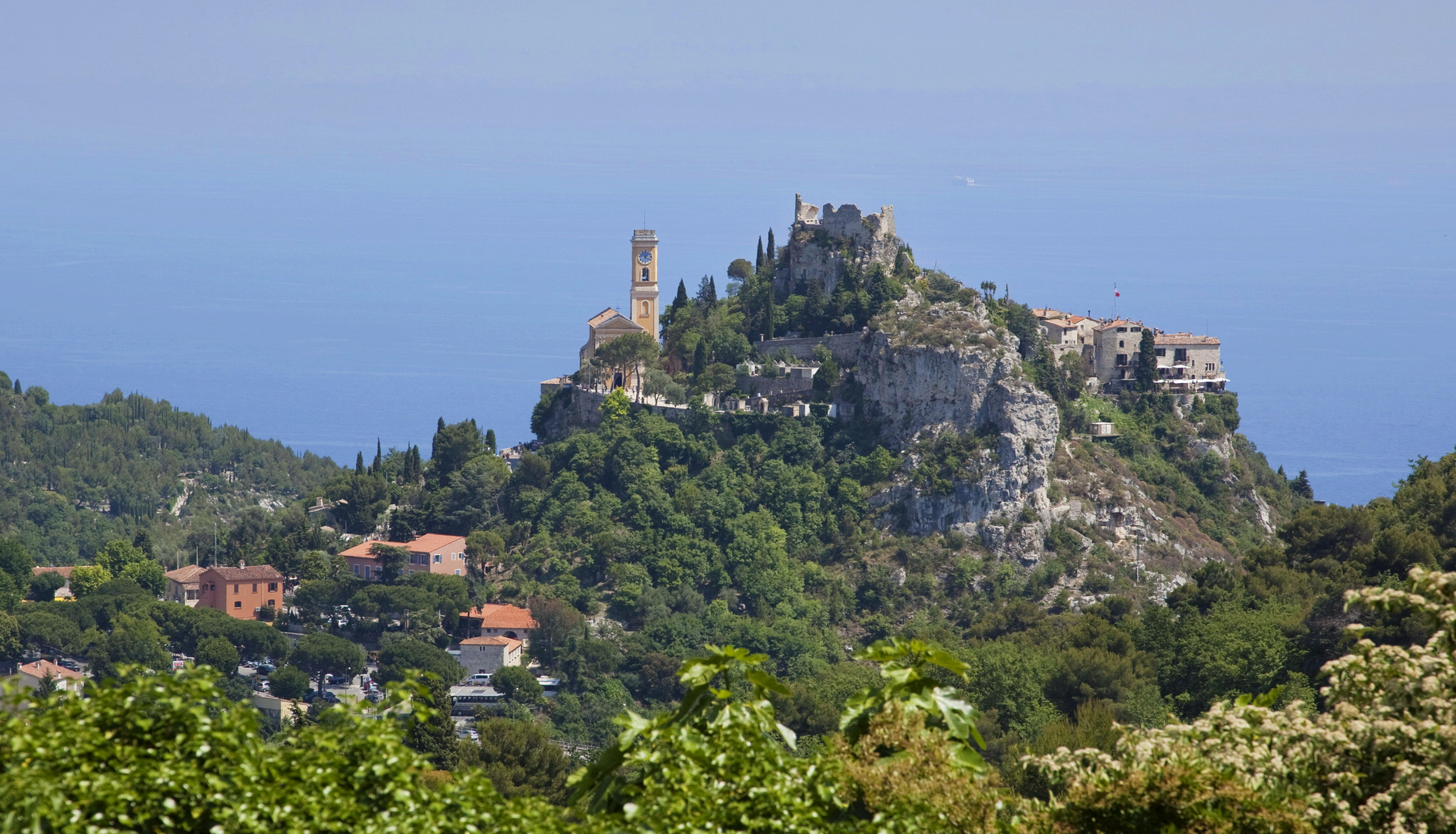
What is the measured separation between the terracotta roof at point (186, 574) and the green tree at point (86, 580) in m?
2.28

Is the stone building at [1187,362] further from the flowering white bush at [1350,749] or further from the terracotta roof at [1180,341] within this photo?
the flowering white bush at [1350,749]

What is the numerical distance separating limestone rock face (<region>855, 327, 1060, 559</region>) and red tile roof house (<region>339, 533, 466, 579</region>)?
1456 centimetres

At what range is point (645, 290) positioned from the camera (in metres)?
64.9

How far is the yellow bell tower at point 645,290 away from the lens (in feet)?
212

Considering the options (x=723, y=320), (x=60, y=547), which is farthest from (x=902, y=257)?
(x=60, y=547)

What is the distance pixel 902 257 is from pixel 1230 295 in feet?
448

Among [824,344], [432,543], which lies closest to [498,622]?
[432,543]

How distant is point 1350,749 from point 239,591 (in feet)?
174

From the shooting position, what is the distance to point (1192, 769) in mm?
9469

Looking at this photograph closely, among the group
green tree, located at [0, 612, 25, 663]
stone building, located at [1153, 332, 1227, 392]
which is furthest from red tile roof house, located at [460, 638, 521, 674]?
stone building, located at [1153, 332, 1227, 392]

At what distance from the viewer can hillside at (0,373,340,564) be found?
3418 inches

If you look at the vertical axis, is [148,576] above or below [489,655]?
above

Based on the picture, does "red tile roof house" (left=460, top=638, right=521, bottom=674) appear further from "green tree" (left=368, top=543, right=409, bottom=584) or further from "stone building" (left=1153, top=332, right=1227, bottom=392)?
"stone building" (left=1153, top=332, right=1227, bottom=392)

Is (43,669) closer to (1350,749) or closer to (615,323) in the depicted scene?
(615,323)
